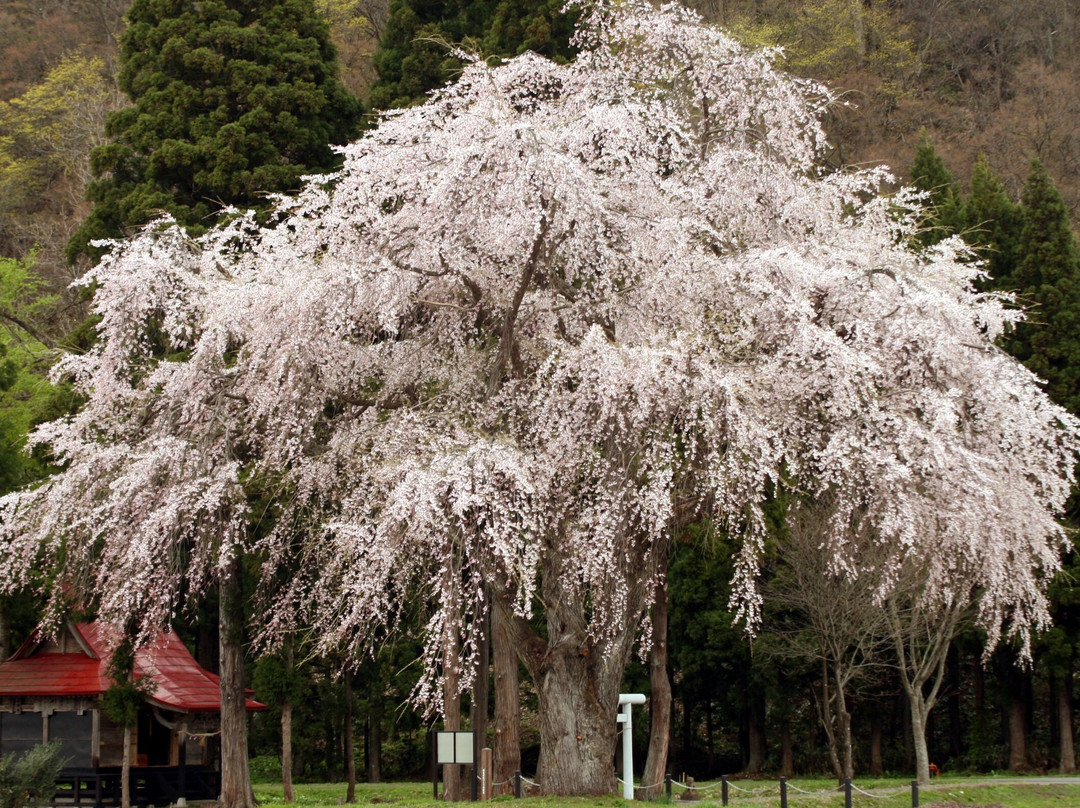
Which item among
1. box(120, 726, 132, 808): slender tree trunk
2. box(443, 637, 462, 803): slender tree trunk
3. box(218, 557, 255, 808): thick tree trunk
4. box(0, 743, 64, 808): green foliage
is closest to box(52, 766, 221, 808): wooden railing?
box(120, 726, 132, 808): slender tree trunk

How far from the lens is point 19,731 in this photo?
56.4 feet

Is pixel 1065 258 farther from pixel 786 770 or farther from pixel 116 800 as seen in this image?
pixel 116 800

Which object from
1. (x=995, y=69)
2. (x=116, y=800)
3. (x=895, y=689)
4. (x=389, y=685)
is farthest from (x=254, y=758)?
(x=995, y=69)

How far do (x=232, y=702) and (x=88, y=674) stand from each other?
3350 mm

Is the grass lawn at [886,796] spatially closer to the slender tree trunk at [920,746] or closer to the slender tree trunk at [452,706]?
the slender tree trunk at [920,746]

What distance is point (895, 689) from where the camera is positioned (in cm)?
2306

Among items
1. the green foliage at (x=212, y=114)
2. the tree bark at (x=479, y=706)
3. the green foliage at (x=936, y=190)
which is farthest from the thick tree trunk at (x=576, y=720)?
the green foliage at (x=936, y=190)

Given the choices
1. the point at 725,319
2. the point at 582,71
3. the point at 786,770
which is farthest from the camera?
the point at 786,770

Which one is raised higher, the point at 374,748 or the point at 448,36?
the point at 448,36

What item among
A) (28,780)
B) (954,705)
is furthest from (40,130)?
(954,705)

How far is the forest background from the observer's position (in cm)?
2058

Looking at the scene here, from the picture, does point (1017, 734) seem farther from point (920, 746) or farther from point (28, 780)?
point (28, 780)

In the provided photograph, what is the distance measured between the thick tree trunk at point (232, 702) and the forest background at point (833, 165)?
1.66 m

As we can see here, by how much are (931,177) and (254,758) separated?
2072 cm
